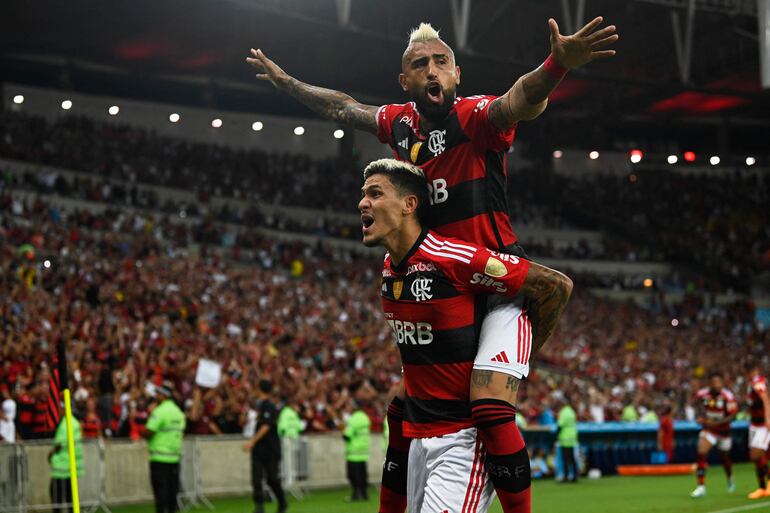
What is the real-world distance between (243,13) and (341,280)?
33.1 feet

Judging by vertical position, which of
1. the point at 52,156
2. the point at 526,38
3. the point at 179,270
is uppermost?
the point at 526,38

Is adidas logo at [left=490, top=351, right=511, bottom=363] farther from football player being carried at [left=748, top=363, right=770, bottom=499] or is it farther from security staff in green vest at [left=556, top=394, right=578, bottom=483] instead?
security staff in green vest at [left=556, top=394, right=578, bottom=483]

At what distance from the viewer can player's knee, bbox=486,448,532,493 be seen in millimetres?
5605

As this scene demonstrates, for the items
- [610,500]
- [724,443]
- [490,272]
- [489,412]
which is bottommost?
[610,500]

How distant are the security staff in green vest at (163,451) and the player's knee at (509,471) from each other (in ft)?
37.2

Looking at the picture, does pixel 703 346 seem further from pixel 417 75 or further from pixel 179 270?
pixel 417 75

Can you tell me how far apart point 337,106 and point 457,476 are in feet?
8.62

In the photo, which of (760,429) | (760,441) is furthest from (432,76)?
(760,429)

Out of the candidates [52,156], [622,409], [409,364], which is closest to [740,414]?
[622,409]

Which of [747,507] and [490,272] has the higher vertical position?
[490,272]

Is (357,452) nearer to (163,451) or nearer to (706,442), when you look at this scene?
(163,451)

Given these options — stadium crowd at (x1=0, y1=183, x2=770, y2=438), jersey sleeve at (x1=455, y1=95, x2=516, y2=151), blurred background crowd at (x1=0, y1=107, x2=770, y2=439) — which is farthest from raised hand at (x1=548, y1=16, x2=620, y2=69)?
stadium crowd at (x1=0, y1=183, x2=770, y2=438)

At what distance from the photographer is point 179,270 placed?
101 feet

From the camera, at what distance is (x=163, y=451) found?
53.5 ft
